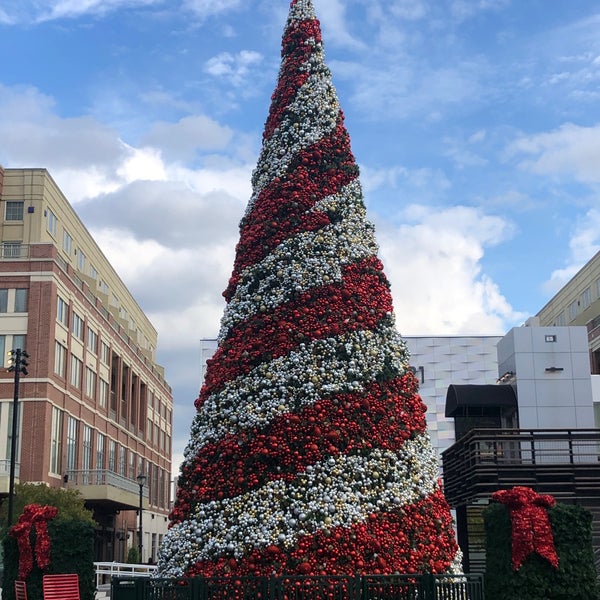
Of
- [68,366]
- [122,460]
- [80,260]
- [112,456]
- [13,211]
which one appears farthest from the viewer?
[122,460]

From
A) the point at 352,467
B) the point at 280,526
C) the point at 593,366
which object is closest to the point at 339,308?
the point at 352,467

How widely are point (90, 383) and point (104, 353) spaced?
465 centimetres

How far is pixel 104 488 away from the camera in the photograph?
49812 millimetres

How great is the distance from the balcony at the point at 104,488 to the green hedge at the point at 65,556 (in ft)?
120

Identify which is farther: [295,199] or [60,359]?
[60,359]

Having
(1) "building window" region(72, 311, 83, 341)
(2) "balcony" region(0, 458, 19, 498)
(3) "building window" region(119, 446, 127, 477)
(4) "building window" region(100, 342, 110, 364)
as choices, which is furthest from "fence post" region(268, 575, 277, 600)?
(3) "building window" region(119, 446, 127, 477)

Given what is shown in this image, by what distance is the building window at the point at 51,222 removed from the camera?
181ft

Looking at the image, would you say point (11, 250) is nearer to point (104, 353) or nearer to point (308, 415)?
point (104, 353)

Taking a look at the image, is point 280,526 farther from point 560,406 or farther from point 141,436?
point 141,436

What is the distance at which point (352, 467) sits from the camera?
10.8 metres

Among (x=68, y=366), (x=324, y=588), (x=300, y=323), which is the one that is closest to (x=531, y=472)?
(x=300, y=323)

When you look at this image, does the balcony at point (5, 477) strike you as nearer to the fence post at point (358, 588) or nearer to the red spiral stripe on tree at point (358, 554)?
the red spiral stripe on tree at point (358, 554)

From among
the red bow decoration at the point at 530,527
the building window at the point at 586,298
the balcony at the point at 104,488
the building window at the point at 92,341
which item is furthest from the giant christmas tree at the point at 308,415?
the building window at the point at 586,298

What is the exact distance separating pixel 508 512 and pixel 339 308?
11.2 feet
